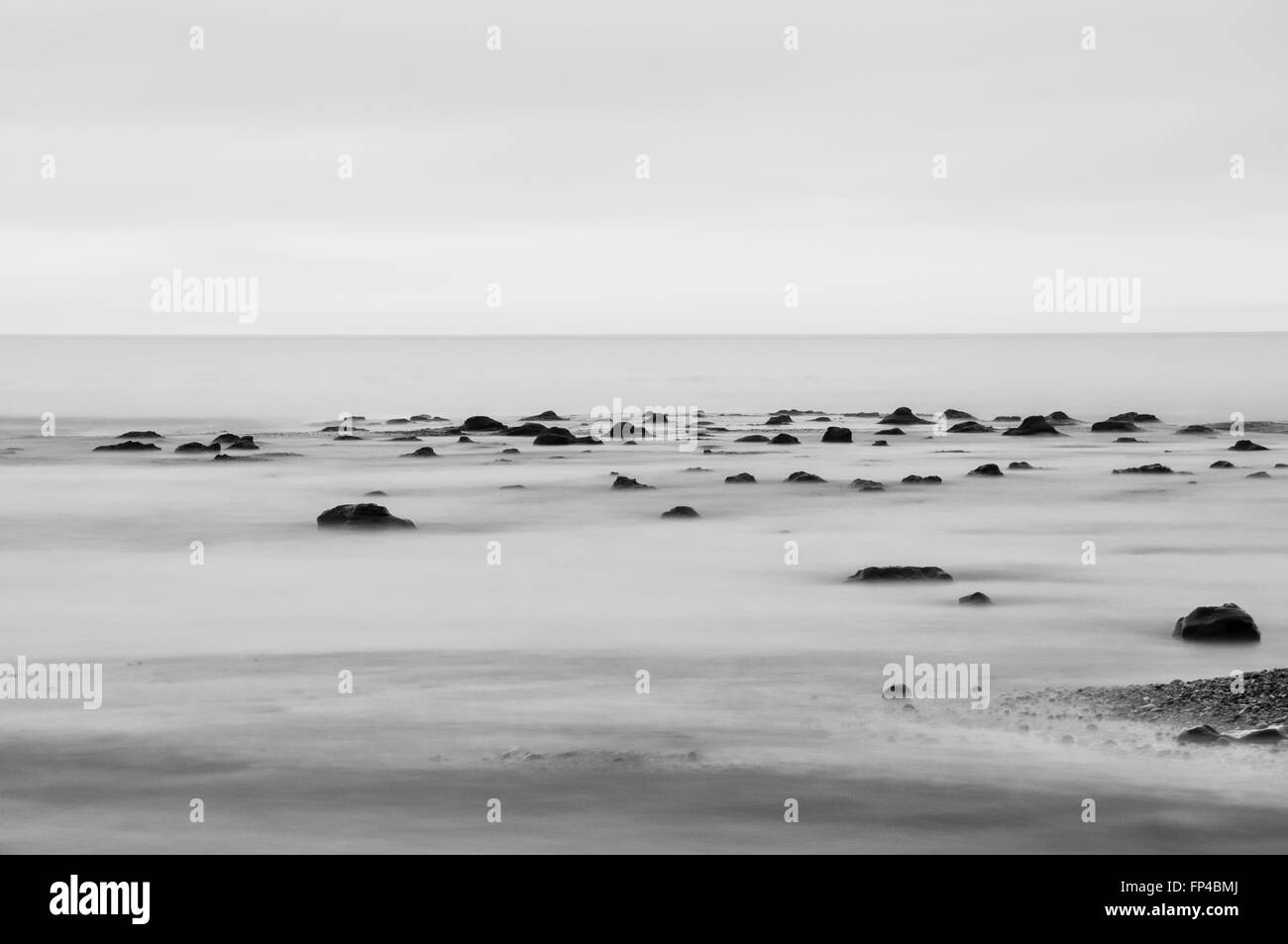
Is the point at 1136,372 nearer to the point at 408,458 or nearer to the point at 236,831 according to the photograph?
the point at 408,458

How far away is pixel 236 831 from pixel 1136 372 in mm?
125210

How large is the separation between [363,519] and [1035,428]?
99.5ft

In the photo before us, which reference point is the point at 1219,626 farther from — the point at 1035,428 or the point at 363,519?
the point at 1035,428

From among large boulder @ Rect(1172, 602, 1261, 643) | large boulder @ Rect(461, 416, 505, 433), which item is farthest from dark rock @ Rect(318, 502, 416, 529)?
large boulder @ Rect(461, 416, 505, 433)

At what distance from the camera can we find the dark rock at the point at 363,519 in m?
25.3

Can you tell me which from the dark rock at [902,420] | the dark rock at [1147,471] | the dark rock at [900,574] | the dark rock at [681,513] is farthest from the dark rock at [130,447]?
the dark rock at [900,574]

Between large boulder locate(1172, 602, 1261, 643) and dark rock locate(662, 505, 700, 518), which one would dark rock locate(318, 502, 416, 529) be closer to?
dark rock locate(662, 505, 700, 518)

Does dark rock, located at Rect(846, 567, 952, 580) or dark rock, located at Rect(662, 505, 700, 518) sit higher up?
dark rock, located at Rect(846, 567, 952, 580)

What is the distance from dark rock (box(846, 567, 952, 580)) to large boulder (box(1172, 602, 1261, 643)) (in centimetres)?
420

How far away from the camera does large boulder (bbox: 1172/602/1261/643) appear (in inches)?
577

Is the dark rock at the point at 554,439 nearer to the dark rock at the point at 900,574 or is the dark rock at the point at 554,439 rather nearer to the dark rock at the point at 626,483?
the dark rock at the point at 626,483

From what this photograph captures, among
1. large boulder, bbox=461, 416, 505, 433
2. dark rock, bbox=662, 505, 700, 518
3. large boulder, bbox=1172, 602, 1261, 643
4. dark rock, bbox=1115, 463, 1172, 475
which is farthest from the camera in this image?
large boulder, bbox=461, 416, 505, 433
